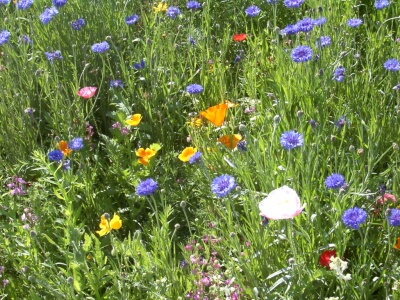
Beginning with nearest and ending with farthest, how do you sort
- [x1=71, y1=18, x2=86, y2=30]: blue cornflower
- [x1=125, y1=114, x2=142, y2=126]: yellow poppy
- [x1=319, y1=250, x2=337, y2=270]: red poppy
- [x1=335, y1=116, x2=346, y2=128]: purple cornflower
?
1. [x1=319, y1=250, x2=337, y2=270]: red poppy
2. [x1=335, y1=116, x2=346, y2=128]: purple cornflower
3. [x1=125, y1=114, x2=142, y2=126]: yellow poppy
4. [x1=71, y1=18, x2=86, y2=30]: blue cornflower

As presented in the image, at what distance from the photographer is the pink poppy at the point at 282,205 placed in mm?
1630

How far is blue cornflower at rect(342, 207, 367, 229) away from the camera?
5.67ft

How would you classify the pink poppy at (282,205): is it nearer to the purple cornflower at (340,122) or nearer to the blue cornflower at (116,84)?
the purple cornflower at (340,122)

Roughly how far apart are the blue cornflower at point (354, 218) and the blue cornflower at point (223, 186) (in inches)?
13.0

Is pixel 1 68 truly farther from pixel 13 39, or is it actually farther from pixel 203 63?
pixel 203 63

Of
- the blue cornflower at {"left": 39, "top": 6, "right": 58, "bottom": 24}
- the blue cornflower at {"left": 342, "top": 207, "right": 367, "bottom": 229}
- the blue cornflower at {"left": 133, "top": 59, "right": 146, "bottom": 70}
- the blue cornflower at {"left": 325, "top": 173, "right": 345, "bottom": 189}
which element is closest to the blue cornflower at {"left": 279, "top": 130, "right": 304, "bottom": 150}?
the blue cornflower at {"left": 325, "top": 173, "right": 345, "bottom": 189}

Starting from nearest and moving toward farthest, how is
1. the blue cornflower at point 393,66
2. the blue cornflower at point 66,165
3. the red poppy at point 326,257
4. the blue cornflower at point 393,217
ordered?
the blue cornflower at point 393,217 → the red poppy at point 326,257 → the blue cornflower at point 393,66 → the blue cornflower at point 66,165

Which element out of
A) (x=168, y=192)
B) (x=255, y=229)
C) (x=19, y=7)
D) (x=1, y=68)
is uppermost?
(x=19, y=7)

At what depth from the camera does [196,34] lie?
322cm

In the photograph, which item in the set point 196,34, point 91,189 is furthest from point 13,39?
point 91,189

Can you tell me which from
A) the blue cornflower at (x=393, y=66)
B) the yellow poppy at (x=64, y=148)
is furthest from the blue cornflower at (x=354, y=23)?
the yellow poppy at (x=64, y=148)

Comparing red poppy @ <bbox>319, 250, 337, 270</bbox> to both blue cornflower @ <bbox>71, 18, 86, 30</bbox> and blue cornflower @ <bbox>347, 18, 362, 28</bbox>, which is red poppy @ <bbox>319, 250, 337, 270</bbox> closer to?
blue cornflower @ <bbox>347, 18, 362, 28</bbox>

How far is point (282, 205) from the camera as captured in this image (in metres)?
1.66

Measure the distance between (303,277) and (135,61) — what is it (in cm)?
159
